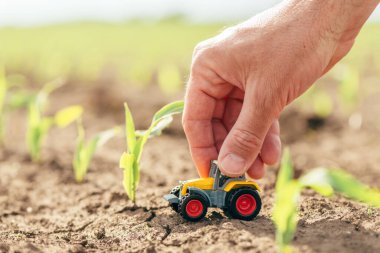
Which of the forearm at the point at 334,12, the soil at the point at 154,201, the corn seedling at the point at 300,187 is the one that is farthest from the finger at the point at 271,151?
Result: the corn seedling at the point at 300,187

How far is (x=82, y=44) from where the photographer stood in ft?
42.5

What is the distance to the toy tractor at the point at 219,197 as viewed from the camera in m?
2.36

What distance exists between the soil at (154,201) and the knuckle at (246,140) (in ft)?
1.00

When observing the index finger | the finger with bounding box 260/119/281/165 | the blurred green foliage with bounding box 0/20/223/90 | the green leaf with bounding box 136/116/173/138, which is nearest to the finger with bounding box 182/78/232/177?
the index finger

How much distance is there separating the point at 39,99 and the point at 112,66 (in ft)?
20.5

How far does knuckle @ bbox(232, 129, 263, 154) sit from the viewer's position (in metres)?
2.28

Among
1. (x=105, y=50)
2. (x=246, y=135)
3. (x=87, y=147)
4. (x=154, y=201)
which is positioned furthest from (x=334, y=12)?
(x=105, y=50)

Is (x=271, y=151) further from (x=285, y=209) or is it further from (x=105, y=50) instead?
(x=105, y=50)

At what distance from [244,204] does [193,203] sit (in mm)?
216

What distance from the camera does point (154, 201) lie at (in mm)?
2902

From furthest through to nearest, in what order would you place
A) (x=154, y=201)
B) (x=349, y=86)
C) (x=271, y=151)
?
(x=349, y=86), (x=154, y=201), (x=271, y=151)

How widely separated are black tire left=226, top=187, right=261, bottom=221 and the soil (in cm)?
5

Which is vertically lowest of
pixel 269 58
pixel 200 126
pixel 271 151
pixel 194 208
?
pixel 194 208

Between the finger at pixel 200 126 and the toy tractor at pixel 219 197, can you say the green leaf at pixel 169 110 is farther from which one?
the toy tractor at pixel 219 197
